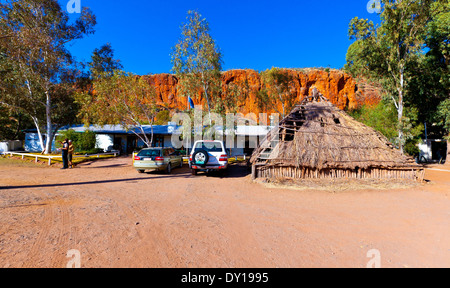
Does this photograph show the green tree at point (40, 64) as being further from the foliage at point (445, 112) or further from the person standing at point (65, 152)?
the foliage at point (445, 112)

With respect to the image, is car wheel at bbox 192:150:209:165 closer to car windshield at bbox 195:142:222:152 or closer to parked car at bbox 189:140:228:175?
parked car at bbox 189:140:228:175

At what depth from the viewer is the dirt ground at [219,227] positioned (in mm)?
3342

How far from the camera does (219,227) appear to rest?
4.65 metres

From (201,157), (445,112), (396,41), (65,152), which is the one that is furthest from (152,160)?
(445,112)

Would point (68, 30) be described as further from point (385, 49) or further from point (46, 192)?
point (385, 49)

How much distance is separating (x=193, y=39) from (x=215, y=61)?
7.83 feet

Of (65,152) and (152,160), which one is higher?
(65,152)

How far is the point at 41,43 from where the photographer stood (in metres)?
13.5

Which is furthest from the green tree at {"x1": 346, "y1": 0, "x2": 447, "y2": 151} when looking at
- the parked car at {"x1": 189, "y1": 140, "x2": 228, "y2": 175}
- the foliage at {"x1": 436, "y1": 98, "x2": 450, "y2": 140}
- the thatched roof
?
the parked car at {"x1": 189, "y1": 140, "x2": 228, "y2": 175}

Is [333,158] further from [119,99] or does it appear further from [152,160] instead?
[119,99]

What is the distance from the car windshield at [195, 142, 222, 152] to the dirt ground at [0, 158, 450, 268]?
3.16 meters

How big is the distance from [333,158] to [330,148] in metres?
0.60

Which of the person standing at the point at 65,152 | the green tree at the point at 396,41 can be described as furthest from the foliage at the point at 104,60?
the green tree at the point at 396,41

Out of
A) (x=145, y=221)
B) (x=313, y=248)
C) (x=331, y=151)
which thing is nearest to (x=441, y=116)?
A: (x=331, y=151)
